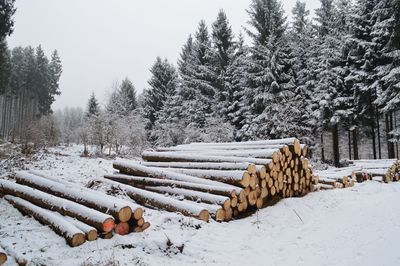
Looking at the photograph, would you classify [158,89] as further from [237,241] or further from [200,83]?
[237,241]

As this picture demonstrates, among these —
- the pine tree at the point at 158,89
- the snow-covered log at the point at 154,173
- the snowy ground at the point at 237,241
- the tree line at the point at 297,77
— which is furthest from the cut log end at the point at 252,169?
the pine tree at the point at 158,89

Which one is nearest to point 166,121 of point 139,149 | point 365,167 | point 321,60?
point 139,149

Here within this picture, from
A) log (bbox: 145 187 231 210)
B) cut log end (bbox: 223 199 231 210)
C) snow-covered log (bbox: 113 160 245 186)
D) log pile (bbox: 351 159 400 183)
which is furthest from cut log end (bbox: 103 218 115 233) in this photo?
log pile (bbox: 351 159 400 183)

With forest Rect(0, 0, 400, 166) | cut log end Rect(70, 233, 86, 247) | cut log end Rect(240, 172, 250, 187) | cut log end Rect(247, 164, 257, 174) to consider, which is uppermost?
forest Rect(0, 0, 400, 166)

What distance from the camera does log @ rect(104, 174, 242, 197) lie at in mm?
7480

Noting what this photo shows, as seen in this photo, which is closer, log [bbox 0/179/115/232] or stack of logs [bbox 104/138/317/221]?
log [bbox 0/179/115/232]

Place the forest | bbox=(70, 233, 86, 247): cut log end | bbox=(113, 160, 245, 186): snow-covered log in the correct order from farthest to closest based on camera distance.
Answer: the forest
bbox=(113, 160, 245, 186): snow-covered log
bbox=(70, 233, 86, 247): cut log end

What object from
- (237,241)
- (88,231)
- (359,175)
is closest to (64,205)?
(88,231)

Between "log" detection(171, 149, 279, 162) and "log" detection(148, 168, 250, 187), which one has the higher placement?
"log" detection(171, 149, 279, 162)

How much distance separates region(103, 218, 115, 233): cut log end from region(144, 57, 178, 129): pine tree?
33711 millimetres

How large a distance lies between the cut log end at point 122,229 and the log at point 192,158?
3894 mm

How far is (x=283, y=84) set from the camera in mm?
25016

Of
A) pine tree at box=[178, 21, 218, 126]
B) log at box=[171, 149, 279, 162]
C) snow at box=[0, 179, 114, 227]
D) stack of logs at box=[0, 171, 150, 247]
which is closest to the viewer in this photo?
stack of logs at box=[0, 171, 150, 247]

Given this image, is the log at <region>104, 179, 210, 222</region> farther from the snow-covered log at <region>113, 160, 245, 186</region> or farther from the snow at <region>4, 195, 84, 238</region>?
the snow at <region>4, 195, 84, 238</region>
